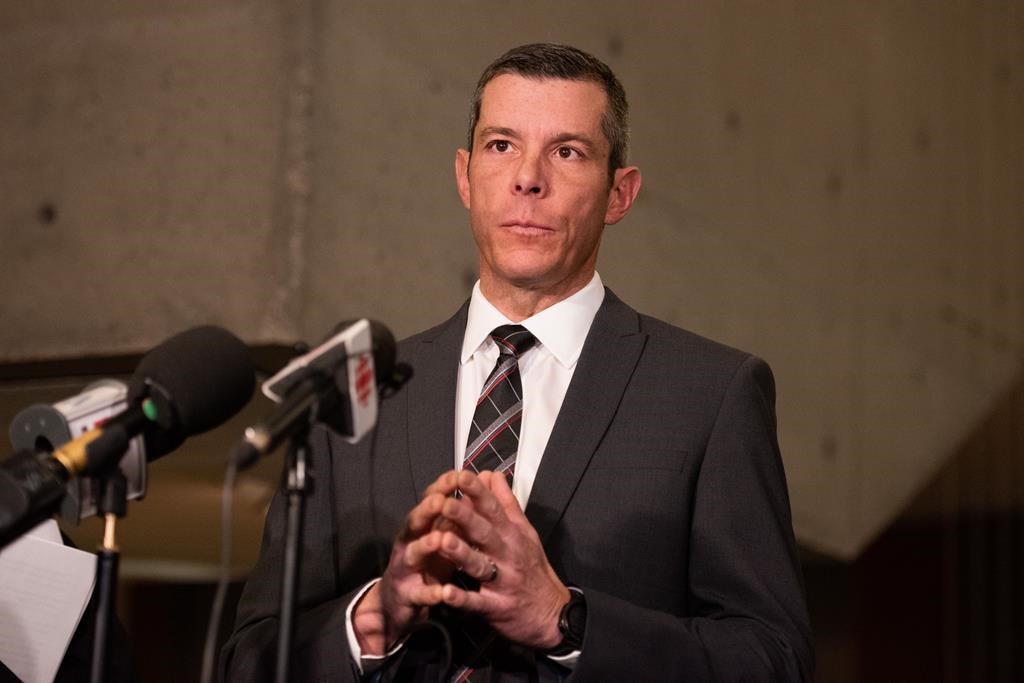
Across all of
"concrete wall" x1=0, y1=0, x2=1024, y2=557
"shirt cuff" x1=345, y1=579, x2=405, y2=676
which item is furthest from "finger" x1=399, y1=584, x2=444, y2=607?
"concrete wall" x1=0, y1=0, x2=1024, y2=557

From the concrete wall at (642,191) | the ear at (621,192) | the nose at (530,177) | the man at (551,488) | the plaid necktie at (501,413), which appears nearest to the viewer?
the man at (551,488)

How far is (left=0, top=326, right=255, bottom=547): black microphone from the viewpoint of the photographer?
1387 mm

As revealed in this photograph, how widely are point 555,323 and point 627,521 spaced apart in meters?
0.32

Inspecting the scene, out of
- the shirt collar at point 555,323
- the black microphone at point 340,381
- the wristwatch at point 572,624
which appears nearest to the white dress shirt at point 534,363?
the shirt collar at point 555,323

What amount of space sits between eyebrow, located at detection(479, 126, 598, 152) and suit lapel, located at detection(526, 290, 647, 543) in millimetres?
230

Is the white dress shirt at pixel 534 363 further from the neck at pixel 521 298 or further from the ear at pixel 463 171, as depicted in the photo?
the ear at pixel 463 171

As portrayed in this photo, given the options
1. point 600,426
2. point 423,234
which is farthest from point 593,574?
point 423,234

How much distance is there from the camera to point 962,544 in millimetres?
5785

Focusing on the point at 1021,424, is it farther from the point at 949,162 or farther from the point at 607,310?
the point at 607,310

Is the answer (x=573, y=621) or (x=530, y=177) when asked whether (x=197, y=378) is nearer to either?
(x=573, y=621)

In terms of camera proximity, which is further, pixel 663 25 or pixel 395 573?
pixel 663 25

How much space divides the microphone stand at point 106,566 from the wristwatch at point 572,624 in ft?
1.67

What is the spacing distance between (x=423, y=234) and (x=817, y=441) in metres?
1.94

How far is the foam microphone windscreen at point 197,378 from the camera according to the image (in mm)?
1482
